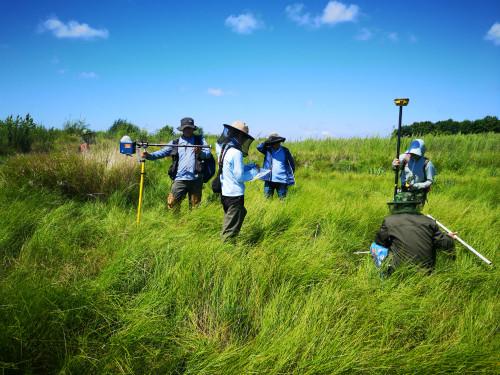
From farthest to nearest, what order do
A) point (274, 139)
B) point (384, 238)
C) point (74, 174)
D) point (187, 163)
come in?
point (274, 139) < point (74, 174) < point (187, 163) < point (384, 238)

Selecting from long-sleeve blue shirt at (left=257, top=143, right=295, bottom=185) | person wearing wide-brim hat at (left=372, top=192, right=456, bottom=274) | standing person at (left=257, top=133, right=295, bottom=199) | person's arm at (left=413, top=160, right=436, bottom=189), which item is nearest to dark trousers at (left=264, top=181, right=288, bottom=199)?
standing person at (left=257, top=133, right=295, bottom=199)

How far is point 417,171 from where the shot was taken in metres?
5.49

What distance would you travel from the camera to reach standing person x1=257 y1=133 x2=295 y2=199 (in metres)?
6.57

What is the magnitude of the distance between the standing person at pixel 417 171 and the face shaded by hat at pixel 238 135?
2.99 metres

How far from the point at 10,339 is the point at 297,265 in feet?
7.64

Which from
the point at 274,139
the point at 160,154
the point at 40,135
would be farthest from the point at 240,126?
the point at 40,135

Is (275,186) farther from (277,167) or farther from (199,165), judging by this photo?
(199,165)

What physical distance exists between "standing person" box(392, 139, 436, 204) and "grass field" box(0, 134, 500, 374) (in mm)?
761

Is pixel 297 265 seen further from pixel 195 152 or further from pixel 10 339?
pixel 195 152

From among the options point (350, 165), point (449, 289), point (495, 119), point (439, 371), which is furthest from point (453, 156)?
point (495, 119)

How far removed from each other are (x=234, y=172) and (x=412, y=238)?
81.3 inches

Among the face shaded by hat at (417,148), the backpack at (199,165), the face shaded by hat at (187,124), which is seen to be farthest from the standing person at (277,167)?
the face shaded by hat at (417,148)

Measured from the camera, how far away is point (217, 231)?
175 inches

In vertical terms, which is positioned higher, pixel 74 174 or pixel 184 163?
pixel 184 163
